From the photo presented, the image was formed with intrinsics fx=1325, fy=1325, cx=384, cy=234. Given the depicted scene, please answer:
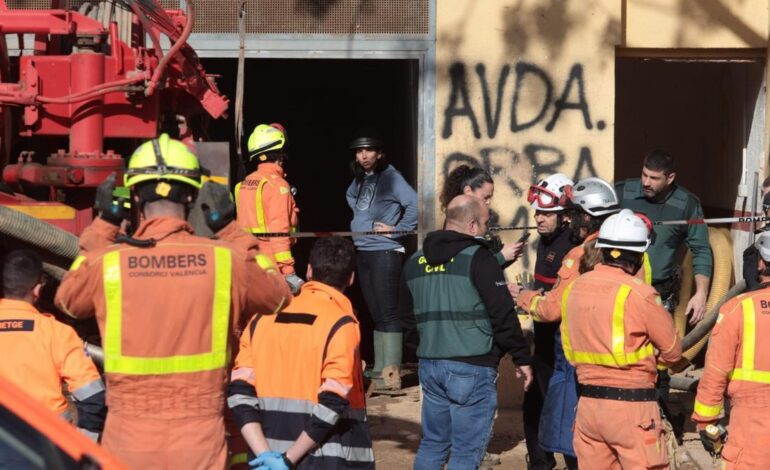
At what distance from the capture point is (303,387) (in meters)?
5.36

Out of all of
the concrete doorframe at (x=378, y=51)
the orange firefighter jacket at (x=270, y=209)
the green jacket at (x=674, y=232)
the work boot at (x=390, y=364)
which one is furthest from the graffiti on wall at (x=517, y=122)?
the orange firefighter jacket at (x=270, y=209)

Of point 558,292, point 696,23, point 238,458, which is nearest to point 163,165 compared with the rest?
point 238,458

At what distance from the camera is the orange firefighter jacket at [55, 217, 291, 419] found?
4730 millimetres

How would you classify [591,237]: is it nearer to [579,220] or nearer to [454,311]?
[579,220]

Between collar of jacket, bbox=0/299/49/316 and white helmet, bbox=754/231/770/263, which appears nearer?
collar of jacket, bbox=0/299/49/316

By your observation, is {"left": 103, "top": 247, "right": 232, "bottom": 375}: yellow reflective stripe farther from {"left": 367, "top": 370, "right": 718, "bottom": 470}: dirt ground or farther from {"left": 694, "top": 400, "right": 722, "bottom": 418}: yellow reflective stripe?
{"left": 367, "top": 370, "right": 718, "bottom": 470}: dirt ground

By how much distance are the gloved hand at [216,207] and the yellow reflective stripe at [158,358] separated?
326 millimetres

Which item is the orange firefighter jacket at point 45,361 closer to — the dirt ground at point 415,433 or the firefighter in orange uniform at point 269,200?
the dirt ground at point 415,433

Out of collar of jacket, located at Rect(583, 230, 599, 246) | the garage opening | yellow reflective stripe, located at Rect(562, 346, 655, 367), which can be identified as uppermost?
the garage opening

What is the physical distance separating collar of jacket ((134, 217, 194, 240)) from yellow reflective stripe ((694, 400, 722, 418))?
9.11 ft

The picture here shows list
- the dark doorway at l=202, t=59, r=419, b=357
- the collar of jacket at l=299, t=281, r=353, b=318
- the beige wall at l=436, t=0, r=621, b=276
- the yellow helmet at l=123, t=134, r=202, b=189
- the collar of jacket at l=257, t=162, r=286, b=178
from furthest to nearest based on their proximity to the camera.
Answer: the dark doorway at l=202, t=59, r=419, b=357
the beige wall at l=436, t=0, r=621, b=276
the collar of jacket at l=257, t=162, r=286, b=178
the collar of jacket at l=299, t=281, r=353, b=318
the yellow helmet at l=123, t=134, r=202, b=189

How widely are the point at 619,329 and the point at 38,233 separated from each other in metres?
2.81

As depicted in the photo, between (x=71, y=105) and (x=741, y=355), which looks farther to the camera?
(x=71, y=105)

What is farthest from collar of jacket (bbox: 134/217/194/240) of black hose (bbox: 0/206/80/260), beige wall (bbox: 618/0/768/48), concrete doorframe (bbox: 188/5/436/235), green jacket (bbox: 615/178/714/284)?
beige wall (bbox: 618/0/768/48)
